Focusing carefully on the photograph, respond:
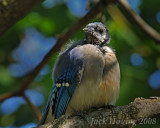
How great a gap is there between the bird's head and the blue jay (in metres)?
0.20

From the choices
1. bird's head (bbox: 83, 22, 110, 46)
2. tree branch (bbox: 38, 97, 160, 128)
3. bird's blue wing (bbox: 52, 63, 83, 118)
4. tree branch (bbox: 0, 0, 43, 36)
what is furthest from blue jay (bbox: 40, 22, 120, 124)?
tree branch (bbox: 0, 0, 43, 36)

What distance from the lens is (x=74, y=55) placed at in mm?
4285

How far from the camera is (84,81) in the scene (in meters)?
4.07

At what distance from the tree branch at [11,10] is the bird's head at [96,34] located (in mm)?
851

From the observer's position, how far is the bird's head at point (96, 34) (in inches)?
182

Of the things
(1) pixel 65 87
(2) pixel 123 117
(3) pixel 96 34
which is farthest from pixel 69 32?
(2) pixel 123 117

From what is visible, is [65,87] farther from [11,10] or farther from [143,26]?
[143,26]

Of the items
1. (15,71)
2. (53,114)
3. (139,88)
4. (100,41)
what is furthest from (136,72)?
(15,71)

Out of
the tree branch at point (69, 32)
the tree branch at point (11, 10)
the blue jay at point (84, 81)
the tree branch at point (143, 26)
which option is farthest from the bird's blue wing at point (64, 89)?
the tree branch at point (143, 26)

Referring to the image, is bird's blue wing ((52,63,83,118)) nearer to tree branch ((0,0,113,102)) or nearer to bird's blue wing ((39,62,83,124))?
bird's blue wing ((39,62,83,124))

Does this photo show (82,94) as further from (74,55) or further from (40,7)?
(40,7)

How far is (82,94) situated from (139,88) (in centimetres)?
145

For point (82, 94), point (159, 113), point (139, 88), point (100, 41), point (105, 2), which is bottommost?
point (139, 88)

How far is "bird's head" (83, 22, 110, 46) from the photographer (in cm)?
463
